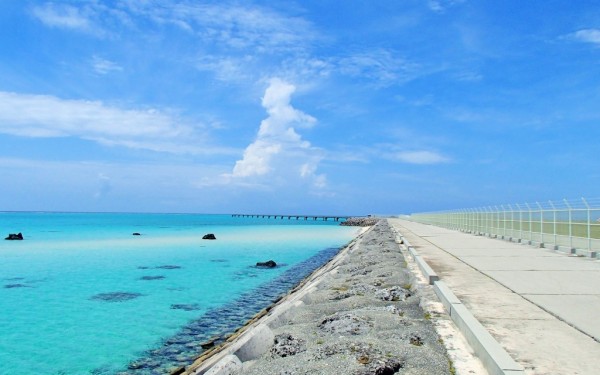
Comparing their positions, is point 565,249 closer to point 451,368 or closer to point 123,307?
point 451,368

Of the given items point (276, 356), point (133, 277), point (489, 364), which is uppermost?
point (489, 364)

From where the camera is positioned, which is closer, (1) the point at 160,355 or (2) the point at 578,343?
(2) the point at 578,343

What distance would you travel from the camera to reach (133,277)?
23594mm

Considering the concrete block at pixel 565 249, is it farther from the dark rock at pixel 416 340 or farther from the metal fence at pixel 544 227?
the dark rock at pixel 416 340

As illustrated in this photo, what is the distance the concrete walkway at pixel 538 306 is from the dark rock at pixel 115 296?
1182cm

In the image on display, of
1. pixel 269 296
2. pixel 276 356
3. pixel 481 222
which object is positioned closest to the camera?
pixel 276 356

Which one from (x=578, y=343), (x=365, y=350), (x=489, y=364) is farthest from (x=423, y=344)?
(x=578, y=343)

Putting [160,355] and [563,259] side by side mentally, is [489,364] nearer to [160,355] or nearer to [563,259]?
[160,355]

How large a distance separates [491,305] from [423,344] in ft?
6.95

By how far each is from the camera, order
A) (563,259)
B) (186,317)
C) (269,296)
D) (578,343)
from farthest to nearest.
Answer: (269,296) < (186,317) < (563,259) < (578,343)

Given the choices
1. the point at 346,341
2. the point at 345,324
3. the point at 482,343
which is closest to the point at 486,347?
the point at 482,343

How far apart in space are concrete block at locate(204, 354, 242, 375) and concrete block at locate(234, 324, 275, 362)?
199 millimetres

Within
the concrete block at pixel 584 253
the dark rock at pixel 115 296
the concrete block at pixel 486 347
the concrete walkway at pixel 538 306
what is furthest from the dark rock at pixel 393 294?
the dark rock at pixel 115 296

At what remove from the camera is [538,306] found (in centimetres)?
649
